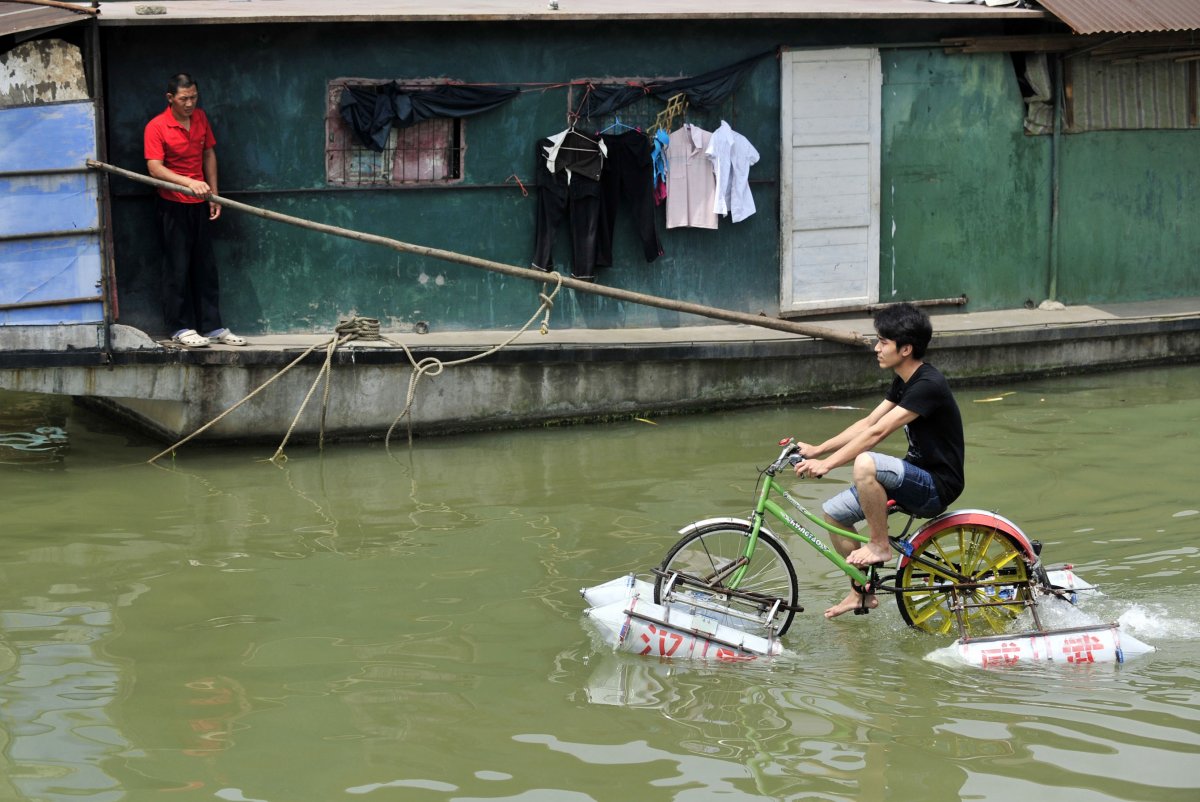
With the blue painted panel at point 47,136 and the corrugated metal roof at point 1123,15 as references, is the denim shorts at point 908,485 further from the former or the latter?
the corrugated metal roof at point 1123,15

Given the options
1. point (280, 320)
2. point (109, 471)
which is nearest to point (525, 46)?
point (280, 320)

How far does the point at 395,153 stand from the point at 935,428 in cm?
595

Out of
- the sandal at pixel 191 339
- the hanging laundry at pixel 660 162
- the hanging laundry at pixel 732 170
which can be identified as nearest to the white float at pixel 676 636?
the sandal at pixel 191 339

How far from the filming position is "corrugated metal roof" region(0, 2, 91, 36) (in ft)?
30.5

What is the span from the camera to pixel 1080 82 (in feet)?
44.1

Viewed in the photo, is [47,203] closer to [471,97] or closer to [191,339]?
[191,339]

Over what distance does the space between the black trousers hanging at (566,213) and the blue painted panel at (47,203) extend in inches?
134

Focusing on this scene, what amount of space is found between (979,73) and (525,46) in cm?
425

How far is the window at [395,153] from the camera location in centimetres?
1106

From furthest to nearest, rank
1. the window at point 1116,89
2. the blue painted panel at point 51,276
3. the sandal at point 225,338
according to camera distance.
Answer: the window at point 1116,89
the sandal at point 225,338
the blue painted panel at point 51,276

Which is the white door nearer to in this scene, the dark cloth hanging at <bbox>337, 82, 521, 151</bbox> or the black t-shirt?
the dark cloth hanging at <bbox>337, 82, 521, 151</bbox>

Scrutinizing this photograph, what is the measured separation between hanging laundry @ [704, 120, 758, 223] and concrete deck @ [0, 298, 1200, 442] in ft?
3.24

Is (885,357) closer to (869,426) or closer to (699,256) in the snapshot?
(869,426)

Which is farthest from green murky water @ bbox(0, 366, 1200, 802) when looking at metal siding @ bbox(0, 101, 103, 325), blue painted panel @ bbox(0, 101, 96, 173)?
blue painted panel @ bbox(0, 101, 96, 173)
